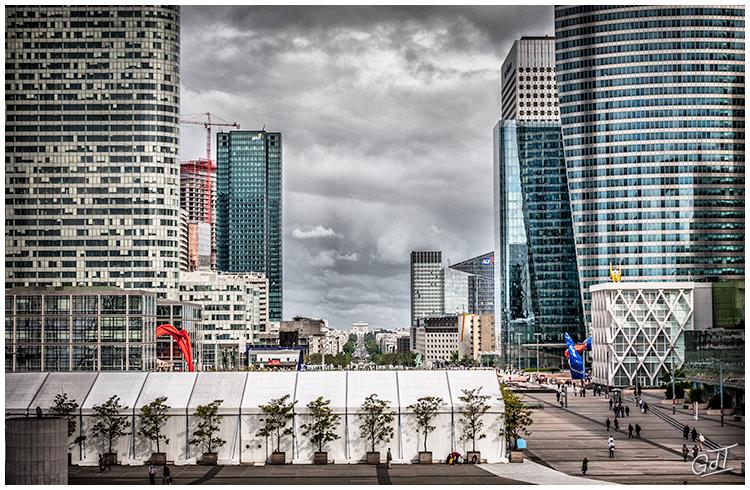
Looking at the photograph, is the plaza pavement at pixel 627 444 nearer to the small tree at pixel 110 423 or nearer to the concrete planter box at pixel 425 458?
the concrete planter box at pixel 425 458

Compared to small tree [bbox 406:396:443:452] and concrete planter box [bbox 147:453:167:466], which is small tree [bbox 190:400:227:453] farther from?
small tree [bbox 406:396:443:452]

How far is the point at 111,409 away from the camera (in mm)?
56281

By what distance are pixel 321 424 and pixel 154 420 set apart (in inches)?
372

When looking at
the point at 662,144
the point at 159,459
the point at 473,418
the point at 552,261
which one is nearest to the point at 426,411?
the point at 473,418

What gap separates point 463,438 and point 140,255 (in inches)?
4019

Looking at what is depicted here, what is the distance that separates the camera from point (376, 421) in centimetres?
5653

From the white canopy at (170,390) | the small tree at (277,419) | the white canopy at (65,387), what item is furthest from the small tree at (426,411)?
the white canopy at (65,387)

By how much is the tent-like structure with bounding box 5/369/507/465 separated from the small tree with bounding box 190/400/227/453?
0.36m

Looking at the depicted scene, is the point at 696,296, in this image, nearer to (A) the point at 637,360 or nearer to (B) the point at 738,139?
(A) the point at 637,360

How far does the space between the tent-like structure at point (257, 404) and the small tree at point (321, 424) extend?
35 cm

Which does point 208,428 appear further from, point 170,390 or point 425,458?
point 425,458

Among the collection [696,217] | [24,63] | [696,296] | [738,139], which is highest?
[24,63]

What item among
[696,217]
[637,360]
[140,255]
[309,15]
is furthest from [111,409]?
[696,217]

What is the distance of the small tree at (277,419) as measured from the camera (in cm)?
5628
